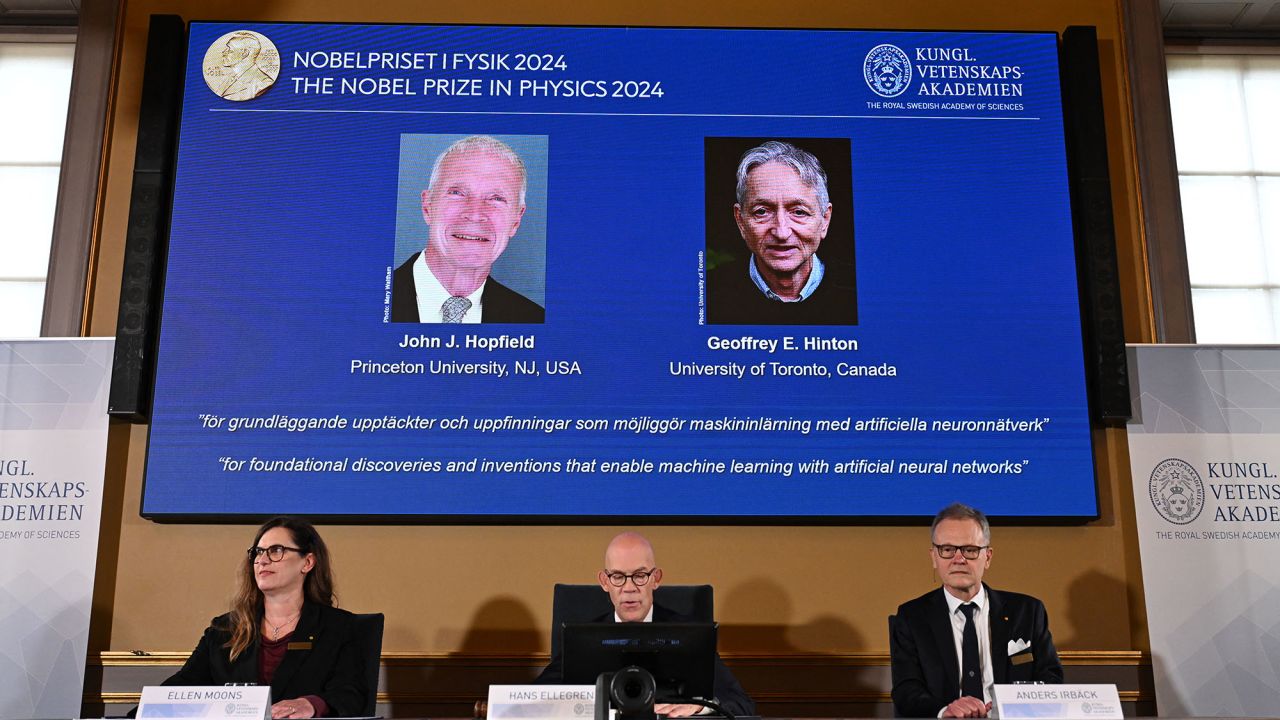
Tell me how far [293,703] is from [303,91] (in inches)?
105

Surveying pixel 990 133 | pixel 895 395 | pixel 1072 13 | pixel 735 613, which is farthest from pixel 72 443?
pixel 1072 13

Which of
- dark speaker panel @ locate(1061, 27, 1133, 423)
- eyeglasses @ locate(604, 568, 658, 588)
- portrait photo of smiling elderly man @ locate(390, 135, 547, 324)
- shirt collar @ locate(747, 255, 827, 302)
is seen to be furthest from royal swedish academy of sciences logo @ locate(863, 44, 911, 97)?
eyeglasses @ locate(604, 568, 658, 588)

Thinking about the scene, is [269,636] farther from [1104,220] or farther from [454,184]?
[1104,220]

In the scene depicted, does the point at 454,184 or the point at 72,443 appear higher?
the point at 454,184

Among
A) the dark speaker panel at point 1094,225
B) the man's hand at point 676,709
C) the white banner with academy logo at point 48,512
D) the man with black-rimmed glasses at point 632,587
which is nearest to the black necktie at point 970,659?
the man with black-rimmed glasses at point 632,587

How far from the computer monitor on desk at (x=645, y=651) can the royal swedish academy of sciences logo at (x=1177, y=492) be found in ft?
8.30

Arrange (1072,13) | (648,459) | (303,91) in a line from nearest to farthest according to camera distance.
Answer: (648,459)
(303,91)
(1072,13)

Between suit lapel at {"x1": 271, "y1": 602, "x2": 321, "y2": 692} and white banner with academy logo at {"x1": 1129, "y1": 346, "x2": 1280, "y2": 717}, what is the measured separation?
3.05 meters

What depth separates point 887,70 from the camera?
5.00m

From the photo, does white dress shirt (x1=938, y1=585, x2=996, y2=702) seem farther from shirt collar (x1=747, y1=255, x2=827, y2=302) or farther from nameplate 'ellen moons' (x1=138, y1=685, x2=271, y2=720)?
nameplate 'ellen moons' (x1=138, y1=685, x2=271, y2=720)

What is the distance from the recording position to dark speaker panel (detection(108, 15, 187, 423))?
4.57 meters

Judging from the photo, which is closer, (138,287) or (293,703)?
(293,703)

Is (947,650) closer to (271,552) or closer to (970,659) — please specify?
(970,659)

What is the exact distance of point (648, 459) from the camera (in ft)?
15.0
